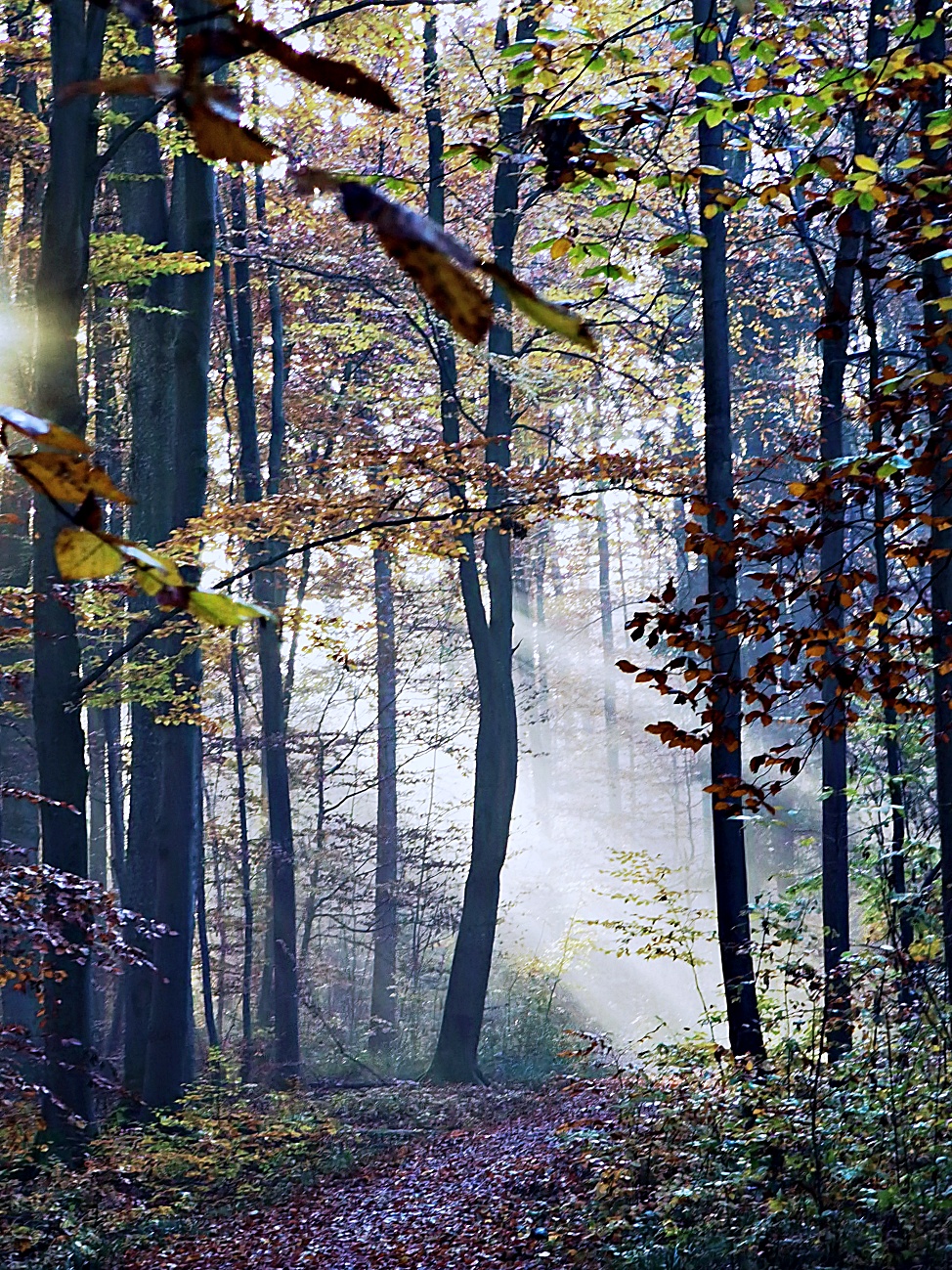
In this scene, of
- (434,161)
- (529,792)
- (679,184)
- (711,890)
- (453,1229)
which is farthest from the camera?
(529,792)

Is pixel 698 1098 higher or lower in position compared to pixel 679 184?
lower

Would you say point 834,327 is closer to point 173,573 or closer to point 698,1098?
point 173,573

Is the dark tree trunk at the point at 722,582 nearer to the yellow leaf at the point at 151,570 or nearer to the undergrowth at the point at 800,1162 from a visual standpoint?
the undergrowth at the point at 800,1162

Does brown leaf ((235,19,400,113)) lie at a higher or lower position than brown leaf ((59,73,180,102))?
higher

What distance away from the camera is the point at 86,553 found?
85cm

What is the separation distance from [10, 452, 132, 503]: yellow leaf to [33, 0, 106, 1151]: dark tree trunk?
810 centimetres

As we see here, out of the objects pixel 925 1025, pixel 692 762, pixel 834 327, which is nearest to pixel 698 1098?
pixel 925 1025

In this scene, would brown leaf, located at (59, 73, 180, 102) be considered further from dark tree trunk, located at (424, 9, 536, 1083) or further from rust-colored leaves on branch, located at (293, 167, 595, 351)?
dark tree trunk, located at (424, 9, 536, 1083)

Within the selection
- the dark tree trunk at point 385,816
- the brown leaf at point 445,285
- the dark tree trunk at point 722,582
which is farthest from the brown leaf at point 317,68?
the dark tree trunk at point 385,816

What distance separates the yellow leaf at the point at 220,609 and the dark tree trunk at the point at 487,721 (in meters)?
14.2

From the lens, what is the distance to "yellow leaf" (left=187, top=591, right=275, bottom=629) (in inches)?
33.3

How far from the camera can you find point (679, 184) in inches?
187

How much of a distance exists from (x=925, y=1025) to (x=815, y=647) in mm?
3592

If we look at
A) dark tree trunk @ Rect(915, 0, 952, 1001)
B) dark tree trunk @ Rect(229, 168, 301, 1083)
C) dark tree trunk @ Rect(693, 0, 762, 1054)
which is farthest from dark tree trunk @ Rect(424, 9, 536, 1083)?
dark tree trunk @ Rect(915, 0, 952, 1001)
